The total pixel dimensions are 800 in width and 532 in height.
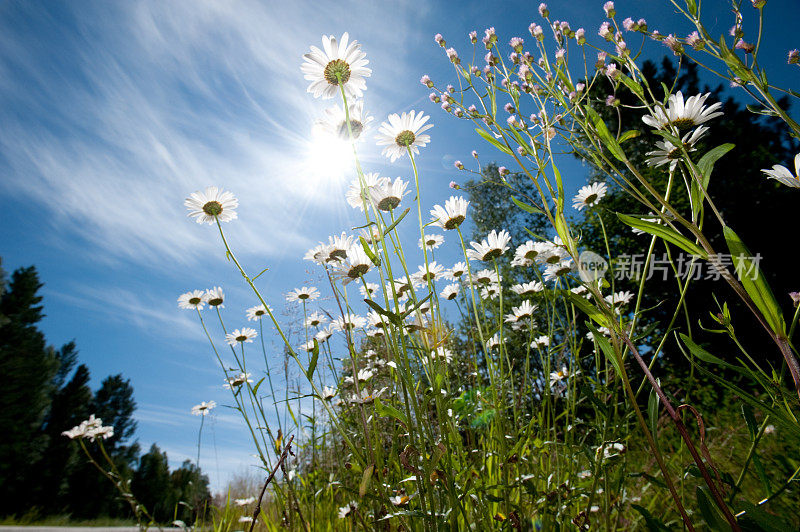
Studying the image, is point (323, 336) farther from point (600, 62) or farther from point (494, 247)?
point (600, 62)

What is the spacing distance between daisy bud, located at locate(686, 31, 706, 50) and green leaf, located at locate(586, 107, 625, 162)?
47 centimetres

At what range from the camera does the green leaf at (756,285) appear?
612mm

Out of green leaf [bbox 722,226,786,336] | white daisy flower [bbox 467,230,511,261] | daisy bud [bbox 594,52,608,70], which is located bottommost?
green leaf [bbox 722,226,786,336]

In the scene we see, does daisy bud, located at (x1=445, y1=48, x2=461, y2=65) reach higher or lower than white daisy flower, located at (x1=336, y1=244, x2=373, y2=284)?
higher

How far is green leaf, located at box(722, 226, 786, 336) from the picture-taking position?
61 cm

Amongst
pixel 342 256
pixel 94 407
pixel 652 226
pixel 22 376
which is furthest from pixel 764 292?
pixel 94 407

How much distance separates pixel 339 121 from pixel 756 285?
3.26 feet

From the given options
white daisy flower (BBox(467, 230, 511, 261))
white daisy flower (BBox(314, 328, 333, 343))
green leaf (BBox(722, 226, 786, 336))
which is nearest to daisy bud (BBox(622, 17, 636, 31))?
white daisy flower (BBox(467, 230, 511, 261))

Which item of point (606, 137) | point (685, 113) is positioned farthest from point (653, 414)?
Result: point (685, 113)

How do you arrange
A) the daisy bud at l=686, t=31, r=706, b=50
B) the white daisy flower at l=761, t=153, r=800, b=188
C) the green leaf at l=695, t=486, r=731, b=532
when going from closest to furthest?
the green leaf at l=695, t=486, r=731, b=532 → the white daisy flower at l=761, t=153, r=800, b=188 → the daisy bud at l=686, t=31, r=706, b=50

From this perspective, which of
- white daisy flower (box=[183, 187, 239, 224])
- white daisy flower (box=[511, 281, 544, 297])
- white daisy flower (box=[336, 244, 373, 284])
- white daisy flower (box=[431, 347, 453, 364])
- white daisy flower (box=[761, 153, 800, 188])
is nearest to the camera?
white daisy flower (box=[761, 153, 800, 188])

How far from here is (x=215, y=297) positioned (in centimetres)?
229

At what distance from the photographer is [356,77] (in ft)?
3.87

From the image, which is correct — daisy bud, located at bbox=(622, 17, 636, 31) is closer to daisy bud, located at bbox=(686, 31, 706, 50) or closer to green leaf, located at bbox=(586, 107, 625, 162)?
daisy bud, located at bbox=(686, 31, 706, 50)
